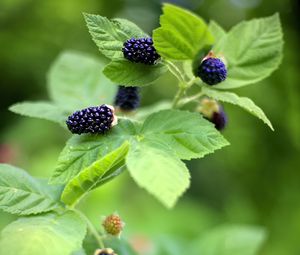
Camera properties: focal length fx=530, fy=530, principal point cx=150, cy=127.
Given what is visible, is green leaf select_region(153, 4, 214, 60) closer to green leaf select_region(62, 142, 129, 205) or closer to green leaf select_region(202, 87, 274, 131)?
green leaf select_region(202, 87, 274, 131)

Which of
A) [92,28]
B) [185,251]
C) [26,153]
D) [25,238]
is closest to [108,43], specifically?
[92,28]

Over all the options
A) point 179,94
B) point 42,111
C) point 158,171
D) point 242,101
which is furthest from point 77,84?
point 158,171

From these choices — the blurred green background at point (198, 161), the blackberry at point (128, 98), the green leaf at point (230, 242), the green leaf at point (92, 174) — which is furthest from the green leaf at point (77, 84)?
the blurred green background at point (198, 161)

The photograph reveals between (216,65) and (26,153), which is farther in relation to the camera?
(26,153)

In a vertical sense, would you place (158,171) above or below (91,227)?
above

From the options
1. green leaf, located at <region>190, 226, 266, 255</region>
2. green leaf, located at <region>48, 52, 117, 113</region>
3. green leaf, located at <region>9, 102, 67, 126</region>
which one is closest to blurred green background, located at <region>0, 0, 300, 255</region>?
green leaf, located at <region>190, 226, 266, 255</region>

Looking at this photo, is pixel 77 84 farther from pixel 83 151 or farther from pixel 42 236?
pixel 42 236

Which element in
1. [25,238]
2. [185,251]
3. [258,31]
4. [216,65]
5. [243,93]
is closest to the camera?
[25,238]

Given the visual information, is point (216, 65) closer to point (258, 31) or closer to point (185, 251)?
point (258, 31)
